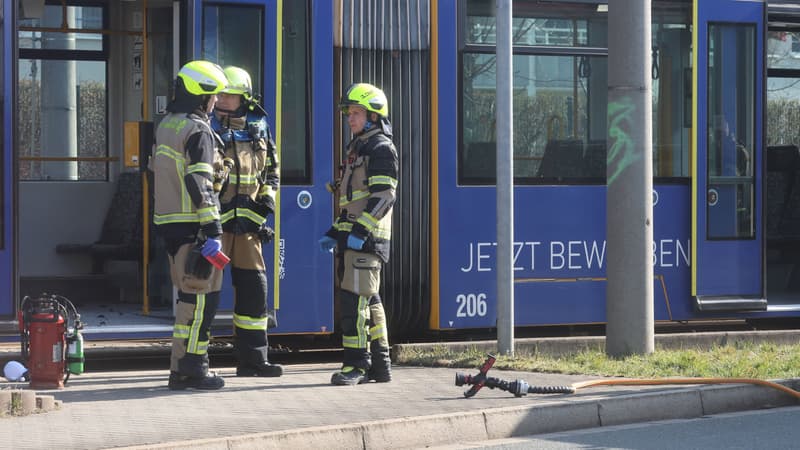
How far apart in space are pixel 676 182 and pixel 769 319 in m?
2.30

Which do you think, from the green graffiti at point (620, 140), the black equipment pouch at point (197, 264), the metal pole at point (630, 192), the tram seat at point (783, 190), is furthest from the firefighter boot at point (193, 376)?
the tram seat at point (783, 190)

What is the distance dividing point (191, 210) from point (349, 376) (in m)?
1.61

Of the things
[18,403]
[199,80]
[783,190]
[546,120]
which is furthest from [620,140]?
[783,190]

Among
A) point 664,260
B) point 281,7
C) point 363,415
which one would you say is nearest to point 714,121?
point 664,260

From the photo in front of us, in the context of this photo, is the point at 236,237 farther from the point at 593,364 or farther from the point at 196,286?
the point at 593,364

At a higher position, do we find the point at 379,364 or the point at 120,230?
the point at 120,230

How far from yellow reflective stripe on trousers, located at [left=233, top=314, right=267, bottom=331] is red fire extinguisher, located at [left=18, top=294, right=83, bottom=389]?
1.12 m

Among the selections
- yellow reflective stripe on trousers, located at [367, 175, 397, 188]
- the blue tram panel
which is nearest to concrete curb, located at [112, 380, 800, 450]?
yellow reflective stripe on trousers, located at [367, 175, 397, 188]

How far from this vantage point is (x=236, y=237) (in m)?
9.36

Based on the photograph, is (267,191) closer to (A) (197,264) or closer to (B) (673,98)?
(A) (197,264)

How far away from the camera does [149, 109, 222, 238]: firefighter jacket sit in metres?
8.48

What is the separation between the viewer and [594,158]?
11.9 m

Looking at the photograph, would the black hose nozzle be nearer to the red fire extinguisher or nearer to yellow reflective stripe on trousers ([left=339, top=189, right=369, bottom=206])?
yellow reflective stripe on trousers ([left=339, top=189, right=369, bottom=206])

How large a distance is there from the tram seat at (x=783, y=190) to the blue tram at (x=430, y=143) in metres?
2.47
